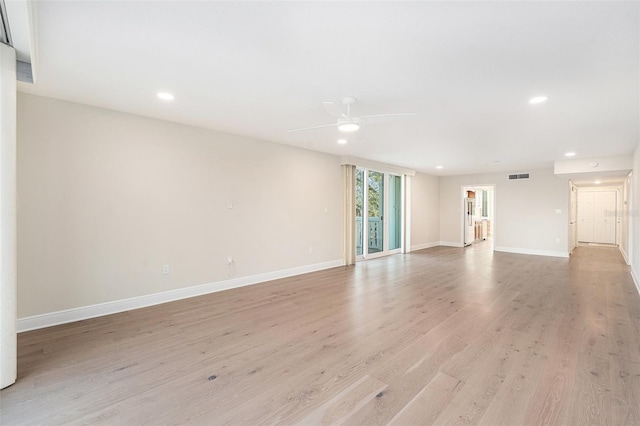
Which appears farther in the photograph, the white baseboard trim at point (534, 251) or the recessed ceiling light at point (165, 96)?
the white baseboard trim at point (534, 251)

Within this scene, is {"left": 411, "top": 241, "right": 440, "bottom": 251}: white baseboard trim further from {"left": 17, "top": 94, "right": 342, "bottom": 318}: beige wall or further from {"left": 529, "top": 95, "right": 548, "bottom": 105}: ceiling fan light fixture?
{"left": 529, "top": 95, "right": 548, "bottom": 105}: ceiling fan light fixture

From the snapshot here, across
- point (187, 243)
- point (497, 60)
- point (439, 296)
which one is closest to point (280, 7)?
point (497, 60)

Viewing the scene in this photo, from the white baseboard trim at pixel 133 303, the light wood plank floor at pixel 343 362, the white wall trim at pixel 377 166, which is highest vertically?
the white wall trim at pixel 377 166

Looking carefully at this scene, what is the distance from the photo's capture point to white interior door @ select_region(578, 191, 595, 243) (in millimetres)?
11172

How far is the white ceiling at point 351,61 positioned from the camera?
1.81 m

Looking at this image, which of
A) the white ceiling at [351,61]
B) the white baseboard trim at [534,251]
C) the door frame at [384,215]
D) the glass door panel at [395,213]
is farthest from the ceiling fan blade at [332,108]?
the white baseboard trim at [534,251]

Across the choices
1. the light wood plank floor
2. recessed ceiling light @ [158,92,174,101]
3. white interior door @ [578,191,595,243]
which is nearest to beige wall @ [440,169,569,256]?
the light wood plank floor

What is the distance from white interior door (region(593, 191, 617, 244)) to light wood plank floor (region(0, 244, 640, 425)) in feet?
28.8

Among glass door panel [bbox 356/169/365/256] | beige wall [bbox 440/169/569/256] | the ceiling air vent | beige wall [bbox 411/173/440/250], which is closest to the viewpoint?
glass door panel [bbox 356/169/365/256]

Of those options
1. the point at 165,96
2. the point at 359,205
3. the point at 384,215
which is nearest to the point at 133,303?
the point at 165,96

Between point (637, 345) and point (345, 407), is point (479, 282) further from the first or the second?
point (345, 407)

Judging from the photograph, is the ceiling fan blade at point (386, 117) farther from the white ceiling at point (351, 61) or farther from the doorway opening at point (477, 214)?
the doorway opening at point (477, 214)

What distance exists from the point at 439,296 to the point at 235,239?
3.31 m

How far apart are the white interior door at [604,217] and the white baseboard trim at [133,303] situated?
12.3m
